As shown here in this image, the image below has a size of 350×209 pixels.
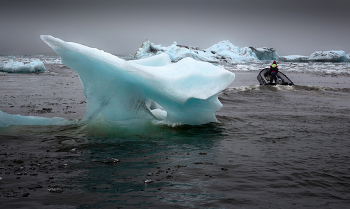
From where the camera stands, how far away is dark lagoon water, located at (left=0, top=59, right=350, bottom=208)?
168 inches

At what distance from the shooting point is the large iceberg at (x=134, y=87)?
730cm

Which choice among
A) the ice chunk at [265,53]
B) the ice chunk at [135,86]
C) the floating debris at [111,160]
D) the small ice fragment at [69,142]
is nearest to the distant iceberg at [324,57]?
the ice chunk at [265,53]

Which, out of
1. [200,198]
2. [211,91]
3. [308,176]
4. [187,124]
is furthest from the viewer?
[187,124]

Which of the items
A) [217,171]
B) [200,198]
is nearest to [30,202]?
[200,198]

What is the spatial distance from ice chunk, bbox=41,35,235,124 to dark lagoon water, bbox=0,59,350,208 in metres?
0.42

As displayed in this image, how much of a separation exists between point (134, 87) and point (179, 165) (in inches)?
110

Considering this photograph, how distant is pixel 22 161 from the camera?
5.54 meters

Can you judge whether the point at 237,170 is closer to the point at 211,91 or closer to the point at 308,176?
the point at 308,176

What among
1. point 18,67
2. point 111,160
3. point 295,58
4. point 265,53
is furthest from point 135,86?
point 295,58

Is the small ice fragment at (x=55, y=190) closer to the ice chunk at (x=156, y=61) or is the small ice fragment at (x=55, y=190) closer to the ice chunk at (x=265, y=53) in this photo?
the ice chunk at (x=156, y=61)

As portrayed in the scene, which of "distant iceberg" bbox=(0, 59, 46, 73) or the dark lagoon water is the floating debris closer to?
the dark lagoon water

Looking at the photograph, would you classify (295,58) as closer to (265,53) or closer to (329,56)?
(329,56)

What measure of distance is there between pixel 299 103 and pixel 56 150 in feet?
37.8

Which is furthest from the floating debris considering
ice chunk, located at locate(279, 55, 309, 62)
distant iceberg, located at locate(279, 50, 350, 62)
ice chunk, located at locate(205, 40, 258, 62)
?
ice chunk, located at locate(279, 55, 309, 62)
